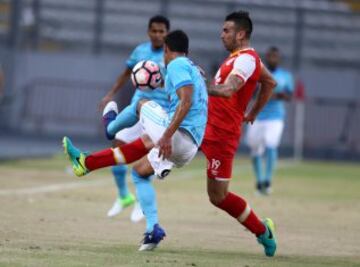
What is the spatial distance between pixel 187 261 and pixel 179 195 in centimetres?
879

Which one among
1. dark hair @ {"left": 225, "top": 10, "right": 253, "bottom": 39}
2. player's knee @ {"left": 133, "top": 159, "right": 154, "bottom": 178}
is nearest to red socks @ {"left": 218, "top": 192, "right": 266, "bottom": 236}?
player's knee @ {"left": 133, "top": 159, "right": 154, "bottom": 178}

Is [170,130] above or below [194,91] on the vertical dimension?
below

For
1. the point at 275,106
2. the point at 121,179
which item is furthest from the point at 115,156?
the point at 275,106

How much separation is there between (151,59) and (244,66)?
3.09 m

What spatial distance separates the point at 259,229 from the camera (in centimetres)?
1134

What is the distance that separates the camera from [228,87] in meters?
10.7

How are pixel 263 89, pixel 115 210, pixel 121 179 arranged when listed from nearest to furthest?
pixel 263 89, pixel 115 210, pixel 121 179

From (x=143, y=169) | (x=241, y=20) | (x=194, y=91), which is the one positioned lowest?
(x=143, y=169)

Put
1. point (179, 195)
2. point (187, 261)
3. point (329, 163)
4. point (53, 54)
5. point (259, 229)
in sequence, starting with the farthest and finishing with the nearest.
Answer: point (53, 54), point (329, 163), point (179, 195), point (259, 229), point (187, 261)

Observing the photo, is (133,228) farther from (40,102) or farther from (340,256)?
(40,102)

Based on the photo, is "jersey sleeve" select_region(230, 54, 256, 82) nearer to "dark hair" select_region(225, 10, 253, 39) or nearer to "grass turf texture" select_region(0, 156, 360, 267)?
"dark hair" select_region(225, 10, 253, 39)

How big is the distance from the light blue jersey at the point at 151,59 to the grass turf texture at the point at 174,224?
1441 mm

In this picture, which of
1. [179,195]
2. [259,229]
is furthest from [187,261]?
[179,195]

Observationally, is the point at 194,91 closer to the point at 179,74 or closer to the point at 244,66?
the point at 179,74
